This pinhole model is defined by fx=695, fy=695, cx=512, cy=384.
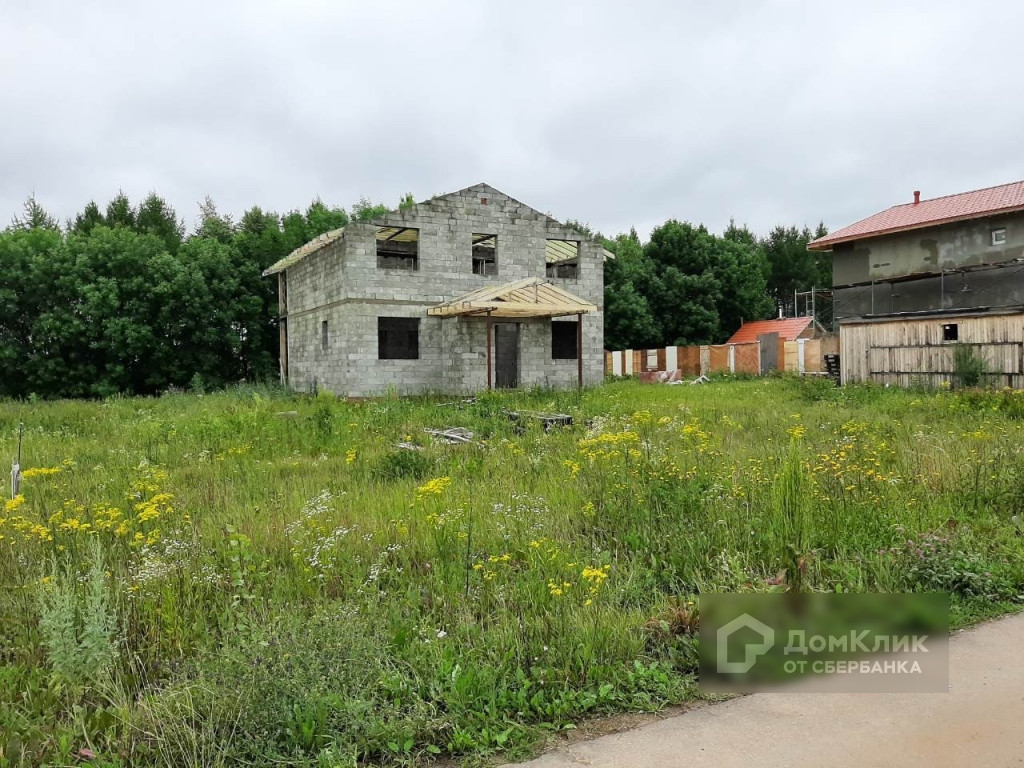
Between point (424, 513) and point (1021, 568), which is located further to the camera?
point (424, 513)

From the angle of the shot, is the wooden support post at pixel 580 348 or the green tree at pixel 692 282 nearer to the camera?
the wooden support post at pixel 580 348

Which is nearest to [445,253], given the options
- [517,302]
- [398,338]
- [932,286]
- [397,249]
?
[397,249]

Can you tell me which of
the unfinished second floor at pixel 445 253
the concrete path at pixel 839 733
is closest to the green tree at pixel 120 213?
the unfinished second floor at pixel 445 253

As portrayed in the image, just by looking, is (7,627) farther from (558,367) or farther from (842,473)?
(558,367)

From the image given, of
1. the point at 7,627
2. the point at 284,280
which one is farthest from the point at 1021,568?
the point at 284,280

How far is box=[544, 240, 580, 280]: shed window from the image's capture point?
895 inches

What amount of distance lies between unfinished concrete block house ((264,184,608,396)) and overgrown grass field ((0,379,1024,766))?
10481mm

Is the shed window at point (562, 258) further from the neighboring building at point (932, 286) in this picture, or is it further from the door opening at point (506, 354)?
the neighboring building at point (932, 286)

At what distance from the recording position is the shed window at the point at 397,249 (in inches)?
867

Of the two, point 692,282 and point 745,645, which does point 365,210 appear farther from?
point 745,645

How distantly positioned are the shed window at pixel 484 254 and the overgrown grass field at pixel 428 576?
13500mm

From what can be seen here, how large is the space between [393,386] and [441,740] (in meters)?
17.4

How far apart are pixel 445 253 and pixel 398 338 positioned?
291 cm

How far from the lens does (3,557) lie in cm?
511
